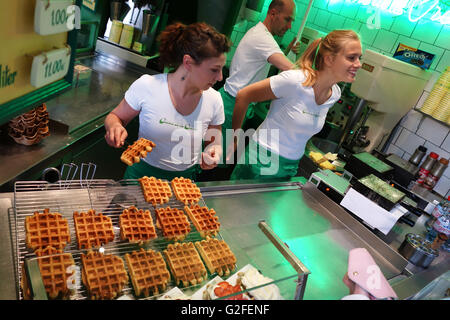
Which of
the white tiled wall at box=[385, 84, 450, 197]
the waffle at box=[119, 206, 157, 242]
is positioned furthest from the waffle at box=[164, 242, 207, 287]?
the white tiled wall at box=[385, 84, 450, 197]

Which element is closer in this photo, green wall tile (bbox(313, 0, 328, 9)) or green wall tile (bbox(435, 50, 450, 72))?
green wall tile (bbox(435, 50, 450, 72))

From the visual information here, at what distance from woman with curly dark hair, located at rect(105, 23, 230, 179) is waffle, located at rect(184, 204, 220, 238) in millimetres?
453

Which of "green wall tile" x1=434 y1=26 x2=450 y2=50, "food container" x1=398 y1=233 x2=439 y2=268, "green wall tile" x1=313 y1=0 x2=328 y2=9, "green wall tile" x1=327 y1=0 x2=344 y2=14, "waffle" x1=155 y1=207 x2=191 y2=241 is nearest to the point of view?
"waffle" x1=155 y1=207 x2=191 y2=241

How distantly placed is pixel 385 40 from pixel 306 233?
3.42 m

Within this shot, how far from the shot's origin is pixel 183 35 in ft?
6.95

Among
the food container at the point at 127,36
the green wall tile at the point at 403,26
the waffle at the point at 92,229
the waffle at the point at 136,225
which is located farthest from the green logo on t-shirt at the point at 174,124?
the green wall tile at the point at 403,26

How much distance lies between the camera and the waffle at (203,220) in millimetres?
1611

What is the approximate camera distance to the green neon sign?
3.59m

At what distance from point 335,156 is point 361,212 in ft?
4.86

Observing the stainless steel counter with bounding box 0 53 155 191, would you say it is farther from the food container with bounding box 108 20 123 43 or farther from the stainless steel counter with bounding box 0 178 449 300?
the stainless steel counter with bounding box 0 178 449 300

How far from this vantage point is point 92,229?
4.45 feet

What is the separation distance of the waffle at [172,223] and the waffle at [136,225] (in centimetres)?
5

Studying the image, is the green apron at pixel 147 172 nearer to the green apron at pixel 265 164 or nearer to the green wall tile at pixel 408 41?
the green apron at pixel 265 164

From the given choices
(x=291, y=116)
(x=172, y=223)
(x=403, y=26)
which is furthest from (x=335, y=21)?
(x=172, y=223)
